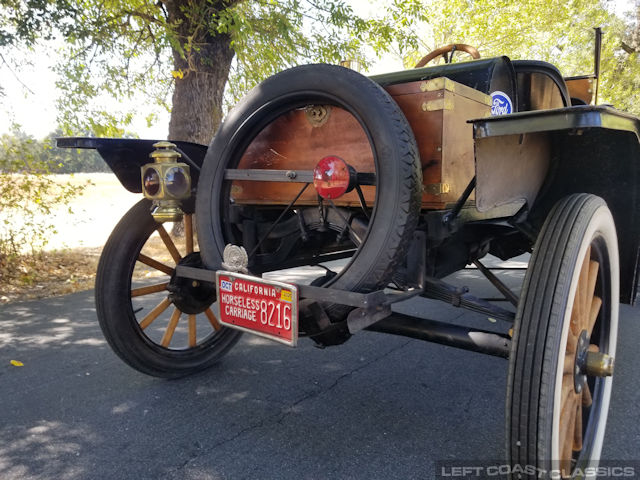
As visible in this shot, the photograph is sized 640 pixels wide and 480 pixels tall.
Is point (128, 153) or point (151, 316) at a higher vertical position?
point (128, 153)

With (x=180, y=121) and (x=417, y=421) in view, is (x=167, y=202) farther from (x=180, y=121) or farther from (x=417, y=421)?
(x=180, y=121)

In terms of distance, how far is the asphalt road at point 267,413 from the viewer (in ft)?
6.28

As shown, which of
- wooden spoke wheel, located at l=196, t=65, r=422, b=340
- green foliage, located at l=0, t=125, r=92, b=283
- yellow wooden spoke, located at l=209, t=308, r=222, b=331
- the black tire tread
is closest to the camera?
the black tire tread

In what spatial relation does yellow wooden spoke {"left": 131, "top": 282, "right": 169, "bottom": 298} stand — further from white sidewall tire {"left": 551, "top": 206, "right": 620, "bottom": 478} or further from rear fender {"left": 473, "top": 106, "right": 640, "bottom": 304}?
white sidewall tire {"left": 551, "top": 206, "right": 620, "bottom": 478}

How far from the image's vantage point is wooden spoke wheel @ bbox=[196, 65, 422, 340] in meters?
1.67

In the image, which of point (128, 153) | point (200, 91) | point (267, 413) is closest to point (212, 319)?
point (267, 413)

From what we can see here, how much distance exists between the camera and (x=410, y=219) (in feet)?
5.44

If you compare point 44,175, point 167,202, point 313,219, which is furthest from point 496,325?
point 44,175

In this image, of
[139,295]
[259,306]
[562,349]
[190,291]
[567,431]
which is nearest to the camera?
[562,349]

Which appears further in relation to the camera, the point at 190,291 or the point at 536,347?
the point at 190,291

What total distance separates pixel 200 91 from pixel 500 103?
567 centimetres

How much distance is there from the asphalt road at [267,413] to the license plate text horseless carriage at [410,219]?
34 centimetres

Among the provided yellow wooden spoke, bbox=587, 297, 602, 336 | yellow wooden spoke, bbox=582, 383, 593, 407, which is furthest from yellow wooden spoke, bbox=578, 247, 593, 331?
yellow wooden spoke, bbox=582, 383, 593, 407

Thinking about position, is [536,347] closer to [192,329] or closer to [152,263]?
[192,329]
